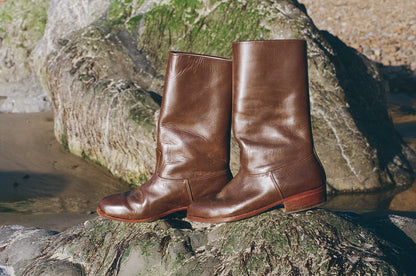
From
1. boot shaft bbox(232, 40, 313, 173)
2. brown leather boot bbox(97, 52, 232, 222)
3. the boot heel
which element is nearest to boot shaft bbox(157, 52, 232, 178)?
brown leather boot bbox(97, 52, 232, 222)

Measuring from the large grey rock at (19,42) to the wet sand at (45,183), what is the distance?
8.85 ft

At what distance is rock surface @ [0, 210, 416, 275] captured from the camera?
7.15ft

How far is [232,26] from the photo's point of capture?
5141mm

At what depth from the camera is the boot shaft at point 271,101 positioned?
2264 mm

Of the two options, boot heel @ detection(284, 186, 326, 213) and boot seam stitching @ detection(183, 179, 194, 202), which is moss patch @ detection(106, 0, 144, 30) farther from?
boot heel @ detection(284, 186, 326, 213)

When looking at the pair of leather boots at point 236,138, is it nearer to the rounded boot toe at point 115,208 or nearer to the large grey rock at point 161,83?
the rounded boot toe at point 115,208

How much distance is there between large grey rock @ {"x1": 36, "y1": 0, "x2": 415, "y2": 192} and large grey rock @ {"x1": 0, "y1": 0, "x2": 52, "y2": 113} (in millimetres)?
3040

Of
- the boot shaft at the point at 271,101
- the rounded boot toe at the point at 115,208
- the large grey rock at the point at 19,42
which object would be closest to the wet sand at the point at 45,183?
the rounded boot toe at the point at 115,208

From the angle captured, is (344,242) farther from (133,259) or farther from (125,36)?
(125,36)

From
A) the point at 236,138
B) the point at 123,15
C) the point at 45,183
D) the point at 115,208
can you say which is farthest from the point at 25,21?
the point at 236,138

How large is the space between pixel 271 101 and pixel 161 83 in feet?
9.85

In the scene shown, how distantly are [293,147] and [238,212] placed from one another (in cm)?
42

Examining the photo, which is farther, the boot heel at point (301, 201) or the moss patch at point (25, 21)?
the moss patch at point (25, 21)

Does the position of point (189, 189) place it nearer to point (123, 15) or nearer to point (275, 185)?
point (275, 185)
